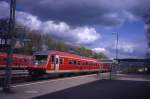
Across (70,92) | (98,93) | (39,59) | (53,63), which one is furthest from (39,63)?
(98,93)

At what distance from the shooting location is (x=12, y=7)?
1842 centimetres

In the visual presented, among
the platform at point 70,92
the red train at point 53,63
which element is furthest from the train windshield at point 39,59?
the platform at point 70,92

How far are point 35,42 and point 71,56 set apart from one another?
39.1 metres

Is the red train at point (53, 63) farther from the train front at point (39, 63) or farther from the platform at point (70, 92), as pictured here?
the platform at point (70, 92)

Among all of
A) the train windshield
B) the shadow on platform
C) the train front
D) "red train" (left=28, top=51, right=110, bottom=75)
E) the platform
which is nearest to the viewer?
the platform

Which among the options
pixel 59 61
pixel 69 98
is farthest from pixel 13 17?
pixel 59 61

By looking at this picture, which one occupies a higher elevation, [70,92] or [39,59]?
[39,59]

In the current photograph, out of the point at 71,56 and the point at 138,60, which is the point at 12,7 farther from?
the point at 138,60

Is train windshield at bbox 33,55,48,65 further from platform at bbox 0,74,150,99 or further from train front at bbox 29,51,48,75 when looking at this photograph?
platform at bbox 0,74,150,99

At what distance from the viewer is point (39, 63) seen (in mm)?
30672

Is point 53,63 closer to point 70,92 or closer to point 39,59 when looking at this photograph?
point 39,59

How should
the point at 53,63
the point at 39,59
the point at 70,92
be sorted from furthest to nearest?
1. the point at 53,63
2. the point at 39,59
3. the point at 70,92

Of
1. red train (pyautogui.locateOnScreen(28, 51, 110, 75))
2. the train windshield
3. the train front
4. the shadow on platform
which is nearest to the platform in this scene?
the shadow on platform

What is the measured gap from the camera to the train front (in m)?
30.1
